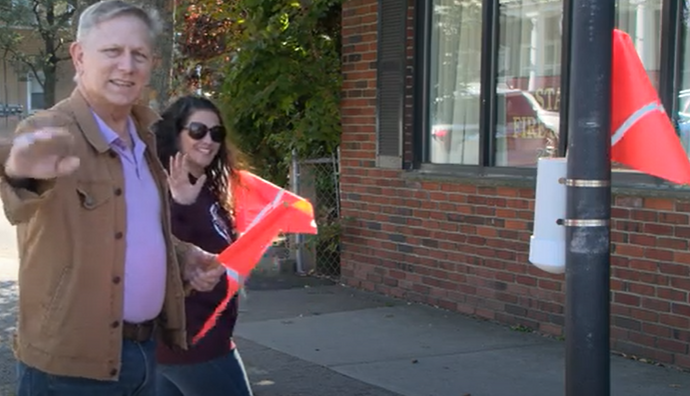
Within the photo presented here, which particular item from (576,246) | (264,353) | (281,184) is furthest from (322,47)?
(576,246)

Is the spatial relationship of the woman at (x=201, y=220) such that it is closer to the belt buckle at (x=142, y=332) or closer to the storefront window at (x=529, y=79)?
the belt buckle at (x=142, y=332)

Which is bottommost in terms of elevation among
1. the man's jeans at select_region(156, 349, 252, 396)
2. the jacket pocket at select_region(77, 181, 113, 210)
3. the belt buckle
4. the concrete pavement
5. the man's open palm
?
the concrete pavement

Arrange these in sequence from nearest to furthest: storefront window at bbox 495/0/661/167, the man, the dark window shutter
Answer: the man, storefront window at bbox 495/0/661/167, the dark window shutter

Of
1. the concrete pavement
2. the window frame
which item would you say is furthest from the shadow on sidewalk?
the window frame

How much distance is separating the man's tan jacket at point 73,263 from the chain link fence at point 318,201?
7.34 metres

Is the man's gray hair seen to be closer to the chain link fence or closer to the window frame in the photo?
the window frame

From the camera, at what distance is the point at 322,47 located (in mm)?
9883

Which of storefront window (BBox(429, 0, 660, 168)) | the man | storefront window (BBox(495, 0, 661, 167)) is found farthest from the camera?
storefront window (BBox(495, 0, 661, 167))

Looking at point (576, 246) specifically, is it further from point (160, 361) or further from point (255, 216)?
point (160, 361)

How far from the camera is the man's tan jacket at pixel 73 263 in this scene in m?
2.84

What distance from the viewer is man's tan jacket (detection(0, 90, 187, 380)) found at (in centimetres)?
284

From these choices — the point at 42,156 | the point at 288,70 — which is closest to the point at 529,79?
the point at 288,70

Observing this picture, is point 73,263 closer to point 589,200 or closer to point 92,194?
point 92,194

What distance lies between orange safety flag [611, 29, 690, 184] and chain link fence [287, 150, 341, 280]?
21.3 ft
